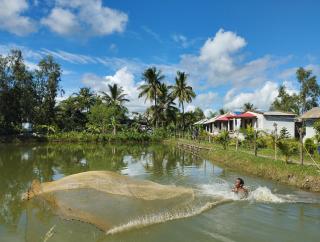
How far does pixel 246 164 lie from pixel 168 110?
35293mm

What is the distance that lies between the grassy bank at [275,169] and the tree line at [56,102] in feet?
97.6

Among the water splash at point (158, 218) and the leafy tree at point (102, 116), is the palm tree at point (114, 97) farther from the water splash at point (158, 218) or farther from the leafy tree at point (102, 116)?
the water splash at point (158, 218)

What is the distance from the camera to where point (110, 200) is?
9.33 metres

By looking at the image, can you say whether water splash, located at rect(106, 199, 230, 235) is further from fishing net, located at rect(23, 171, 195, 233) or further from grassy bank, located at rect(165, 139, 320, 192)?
grassy bank, located at rect(165, 139, 320, 192)

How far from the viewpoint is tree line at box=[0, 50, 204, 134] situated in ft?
162

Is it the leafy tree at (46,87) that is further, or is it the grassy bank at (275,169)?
the leafy tree at (46,87)

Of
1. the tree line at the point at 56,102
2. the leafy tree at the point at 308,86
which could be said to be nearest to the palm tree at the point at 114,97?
the tree line at the point at 56,102

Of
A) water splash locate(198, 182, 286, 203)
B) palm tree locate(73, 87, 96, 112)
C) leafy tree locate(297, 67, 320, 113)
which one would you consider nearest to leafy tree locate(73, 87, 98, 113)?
palm tree locate(73, 87, 96, 112)

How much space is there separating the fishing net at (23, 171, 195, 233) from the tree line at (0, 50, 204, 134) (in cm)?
4205

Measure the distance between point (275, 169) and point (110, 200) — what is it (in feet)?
32.9

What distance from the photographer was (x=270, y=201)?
39.9ft

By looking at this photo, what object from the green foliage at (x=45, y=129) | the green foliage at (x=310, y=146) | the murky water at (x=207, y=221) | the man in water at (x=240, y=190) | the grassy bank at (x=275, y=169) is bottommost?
the murky water at (x=207, y=221)

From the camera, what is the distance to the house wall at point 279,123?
Answer: 3506 centimetres

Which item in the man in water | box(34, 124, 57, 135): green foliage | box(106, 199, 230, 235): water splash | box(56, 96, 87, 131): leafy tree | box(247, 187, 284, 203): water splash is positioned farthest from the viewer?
box(56, 96, 87, 131): leafy tree
